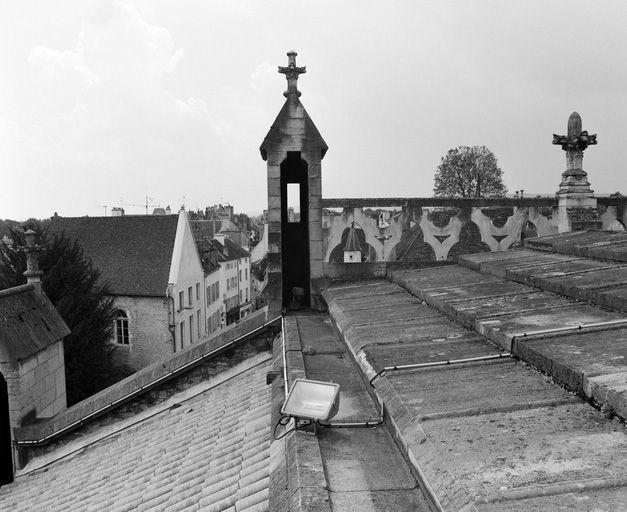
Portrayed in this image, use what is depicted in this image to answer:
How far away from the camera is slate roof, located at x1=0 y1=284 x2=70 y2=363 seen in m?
8.85

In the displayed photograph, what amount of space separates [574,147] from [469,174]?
40.9 m

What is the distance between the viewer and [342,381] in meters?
4.65

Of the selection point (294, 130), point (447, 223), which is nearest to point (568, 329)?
point (294, 130)

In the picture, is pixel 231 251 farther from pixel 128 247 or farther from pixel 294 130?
pixel 294 130

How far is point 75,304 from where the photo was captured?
85.2 feet

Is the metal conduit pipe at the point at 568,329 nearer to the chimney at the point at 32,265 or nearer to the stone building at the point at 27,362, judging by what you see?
the stone building at the point at 27,362

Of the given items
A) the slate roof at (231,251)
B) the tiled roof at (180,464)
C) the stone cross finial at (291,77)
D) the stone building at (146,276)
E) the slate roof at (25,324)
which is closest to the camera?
the tiled roof at (180,464)

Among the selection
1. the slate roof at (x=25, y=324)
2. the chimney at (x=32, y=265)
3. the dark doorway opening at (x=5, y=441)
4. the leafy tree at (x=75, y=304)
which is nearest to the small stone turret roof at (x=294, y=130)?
the slate roof at (x=25, y=324)

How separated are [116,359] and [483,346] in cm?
3279

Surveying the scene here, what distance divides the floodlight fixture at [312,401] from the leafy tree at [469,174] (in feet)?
152

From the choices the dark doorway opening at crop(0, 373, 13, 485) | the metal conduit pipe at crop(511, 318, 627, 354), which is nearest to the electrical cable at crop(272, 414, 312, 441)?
the metal conduit pipe at crop(511, 318, 627, 354)

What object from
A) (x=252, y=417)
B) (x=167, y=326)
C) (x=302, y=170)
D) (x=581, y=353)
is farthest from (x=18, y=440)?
(x=167, y=326)

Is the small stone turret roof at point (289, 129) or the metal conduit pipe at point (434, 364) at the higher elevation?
the small stone turret roof at point (289, 129)

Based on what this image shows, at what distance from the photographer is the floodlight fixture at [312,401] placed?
3.31 meters
